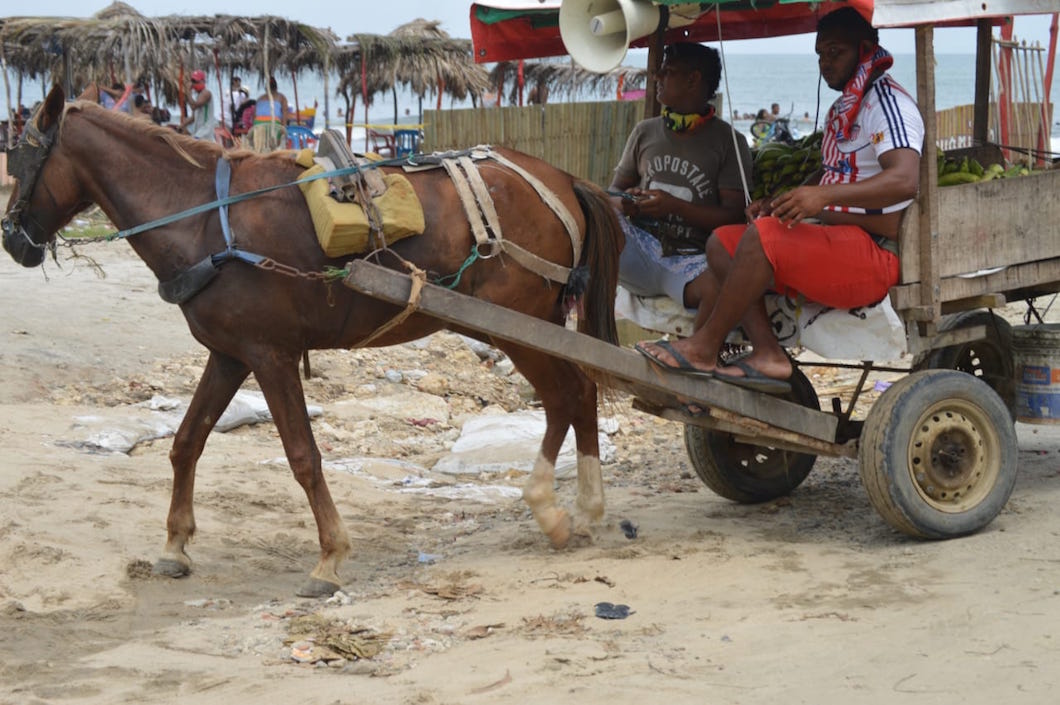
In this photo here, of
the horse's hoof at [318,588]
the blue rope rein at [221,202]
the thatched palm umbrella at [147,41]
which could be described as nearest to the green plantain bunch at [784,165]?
the blue rope rein at [221,202]

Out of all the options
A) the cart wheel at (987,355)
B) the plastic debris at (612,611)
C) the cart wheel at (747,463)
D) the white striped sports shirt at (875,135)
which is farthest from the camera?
the cart wheel at (747,463)

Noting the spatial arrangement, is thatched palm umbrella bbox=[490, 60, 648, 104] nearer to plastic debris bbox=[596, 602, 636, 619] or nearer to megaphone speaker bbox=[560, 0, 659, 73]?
megaphone speaker bbox=[560, 0, 659, 73]

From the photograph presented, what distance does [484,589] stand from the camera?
4.90 meters

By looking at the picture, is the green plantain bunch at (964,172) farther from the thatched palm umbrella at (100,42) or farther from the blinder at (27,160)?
the thatched palm umbrella at (100,42)

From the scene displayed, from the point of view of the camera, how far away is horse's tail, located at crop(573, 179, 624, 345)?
557 centimetres

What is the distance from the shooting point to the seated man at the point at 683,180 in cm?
554

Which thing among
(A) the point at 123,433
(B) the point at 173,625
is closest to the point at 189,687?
(B) the point at 173,625

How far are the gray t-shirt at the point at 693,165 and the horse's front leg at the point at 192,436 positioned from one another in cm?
212

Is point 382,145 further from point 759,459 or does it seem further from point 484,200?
point 484,200

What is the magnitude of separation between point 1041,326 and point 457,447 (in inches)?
144

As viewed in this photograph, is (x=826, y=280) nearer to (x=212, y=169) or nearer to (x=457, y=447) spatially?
(x=212, y=169)

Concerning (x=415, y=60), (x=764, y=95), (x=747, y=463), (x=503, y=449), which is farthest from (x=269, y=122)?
(x=764, y=95)

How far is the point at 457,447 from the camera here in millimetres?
7863

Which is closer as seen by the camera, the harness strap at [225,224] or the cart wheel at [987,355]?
the harness strap at [225,224]
